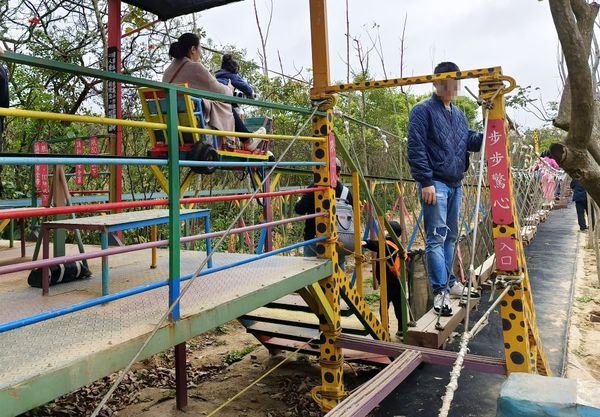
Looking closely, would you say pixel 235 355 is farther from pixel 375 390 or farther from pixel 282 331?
pixel 375 390

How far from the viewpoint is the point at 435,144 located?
146 inches

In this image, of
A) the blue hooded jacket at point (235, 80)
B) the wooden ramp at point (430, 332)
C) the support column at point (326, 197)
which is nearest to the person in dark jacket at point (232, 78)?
the blue hooded jacket at point (235, 80)

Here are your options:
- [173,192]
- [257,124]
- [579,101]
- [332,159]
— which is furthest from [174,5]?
[579,101]

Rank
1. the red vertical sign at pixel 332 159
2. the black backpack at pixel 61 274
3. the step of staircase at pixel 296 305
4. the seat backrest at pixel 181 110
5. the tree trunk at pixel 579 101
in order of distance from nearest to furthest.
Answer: the tree trunk at pixel 579 101 < the black backpack at pixel 61 274 < the seat backrest at pixel 181 110 < the red vertical sign at pixel 332 159 < the step of staircase at pixel 296 305

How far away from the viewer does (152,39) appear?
268 inches

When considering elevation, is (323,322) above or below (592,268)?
above

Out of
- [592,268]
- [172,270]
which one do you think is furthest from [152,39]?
[592,268]

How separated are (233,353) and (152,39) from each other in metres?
4.20

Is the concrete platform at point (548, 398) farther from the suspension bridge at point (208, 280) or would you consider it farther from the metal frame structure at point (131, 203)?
the metal frame structure at point (131, 203)

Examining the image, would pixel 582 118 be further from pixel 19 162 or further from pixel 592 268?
pixel 592 268

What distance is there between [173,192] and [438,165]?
88.7 inches

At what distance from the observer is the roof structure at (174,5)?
439cm

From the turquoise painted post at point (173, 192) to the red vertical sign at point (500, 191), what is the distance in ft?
6.00

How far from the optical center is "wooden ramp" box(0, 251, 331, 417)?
152 centimetres
